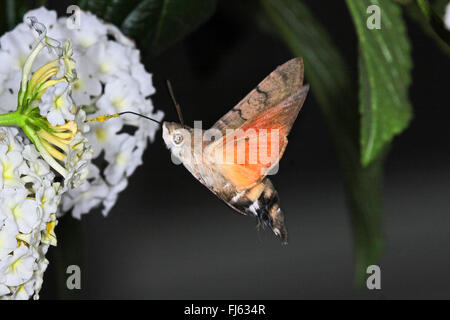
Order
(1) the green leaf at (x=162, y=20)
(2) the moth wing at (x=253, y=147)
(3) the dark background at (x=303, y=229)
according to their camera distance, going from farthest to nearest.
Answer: (3) the dark background at (x=303, y=229) → (1) the green leaf at (x=162, y=20) → (2) the moth wing at (x=253, y=147)

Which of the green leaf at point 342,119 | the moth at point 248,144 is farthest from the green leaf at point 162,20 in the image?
the moth at point 248,144

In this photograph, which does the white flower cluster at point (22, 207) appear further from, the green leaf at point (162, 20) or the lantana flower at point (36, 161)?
the green leaf at point (162, 20)

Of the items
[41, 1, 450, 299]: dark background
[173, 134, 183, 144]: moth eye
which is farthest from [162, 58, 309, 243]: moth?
[41, 1, 450, 299]: dark background

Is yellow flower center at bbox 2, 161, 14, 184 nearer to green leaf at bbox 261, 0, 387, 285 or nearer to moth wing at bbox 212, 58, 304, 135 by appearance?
moth wing at bbox 212, 58, 304, 135

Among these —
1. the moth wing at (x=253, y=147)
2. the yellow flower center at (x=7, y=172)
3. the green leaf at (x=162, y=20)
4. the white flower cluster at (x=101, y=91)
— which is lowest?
the moth wing at (x=253, y=147)

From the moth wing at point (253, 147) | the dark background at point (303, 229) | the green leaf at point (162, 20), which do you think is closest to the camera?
the moth wing at point (253, 147)

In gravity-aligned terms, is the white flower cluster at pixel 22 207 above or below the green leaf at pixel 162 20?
below

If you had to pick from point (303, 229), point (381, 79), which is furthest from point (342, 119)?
point (303, 229)
